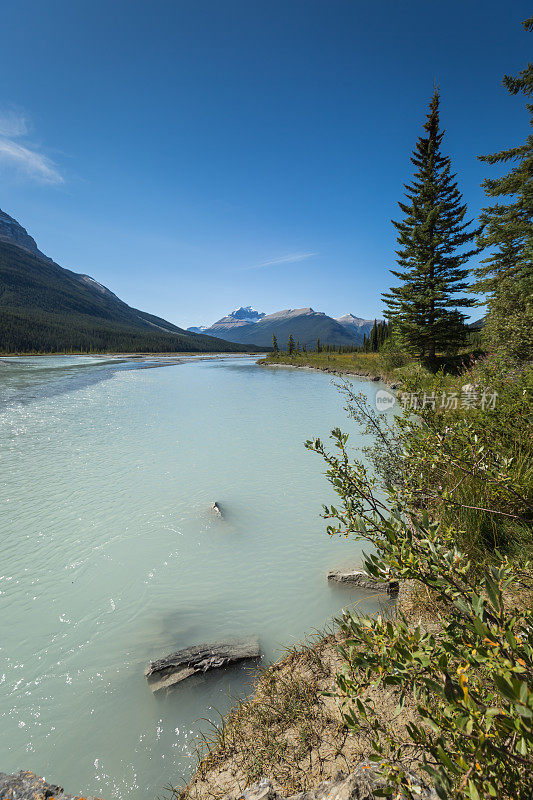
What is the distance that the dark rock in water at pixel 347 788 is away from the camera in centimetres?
177

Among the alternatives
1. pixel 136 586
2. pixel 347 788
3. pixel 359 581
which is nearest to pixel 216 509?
pixel 136 586

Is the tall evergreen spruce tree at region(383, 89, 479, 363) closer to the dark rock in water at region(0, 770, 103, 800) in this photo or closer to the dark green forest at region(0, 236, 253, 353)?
the dark rock in water at region(0, 770, 103, 800)

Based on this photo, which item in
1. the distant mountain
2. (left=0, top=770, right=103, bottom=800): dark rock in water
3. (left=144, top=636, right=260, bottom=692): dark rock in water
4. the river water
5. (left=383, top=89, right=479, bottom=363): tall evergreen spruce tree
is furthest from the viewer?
the distant mountain

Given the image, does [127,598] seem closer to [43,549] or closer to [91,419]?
[43,549]

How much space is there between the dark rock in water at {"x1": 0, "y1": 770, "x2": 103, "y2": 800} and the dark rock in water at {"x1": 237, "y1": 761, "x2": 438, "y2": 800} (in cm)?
126

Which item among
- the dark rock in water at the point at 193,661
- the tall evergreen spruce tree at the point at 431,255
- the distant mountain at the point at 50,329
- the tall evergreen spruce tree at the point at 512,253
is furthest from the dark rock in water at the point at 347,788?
the distant mountain at the point at 50,329

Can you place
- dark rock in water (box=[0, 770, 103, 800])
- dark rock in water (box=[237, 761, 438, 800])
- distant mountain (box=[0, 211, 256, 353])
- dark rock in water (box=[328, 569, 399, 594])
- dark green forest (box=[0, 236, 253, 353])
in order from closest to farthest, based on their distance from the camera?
dark rock in water (box=[237, 761, 438, 800]) → dark rock in water (box=[0, 770, 103, 800]) → dark rock in water (box=[328, 569, 399, 594]) → dark green forest (box=[0, 236, 253, 353]) → distant mountain (box=[0, 211, 256, 353])

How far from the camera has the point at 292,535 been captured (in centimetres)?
670

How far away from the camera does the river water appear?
3201 mm

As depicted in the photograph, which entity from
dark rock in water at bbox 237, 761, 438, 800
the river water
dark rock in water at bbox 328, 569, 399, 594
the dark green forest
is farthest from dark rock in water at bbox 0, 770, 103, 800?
the dark green forest

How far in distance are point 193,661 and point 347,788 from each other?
8.18 feet

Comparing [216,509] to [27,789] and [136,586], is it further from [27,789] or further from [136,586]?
[27,789]

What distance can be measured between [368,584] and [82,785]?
3.73m

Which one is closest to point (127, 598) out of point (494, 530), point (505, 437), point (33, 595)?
point (33, 595)
